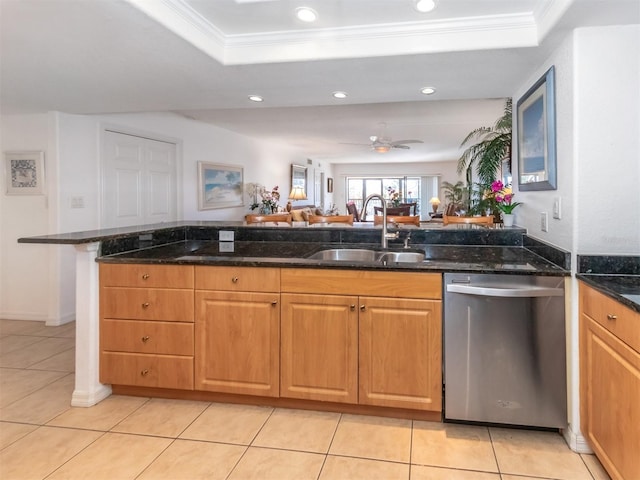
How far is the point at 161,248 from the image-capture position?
294 cm

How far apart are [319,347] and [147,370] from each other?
1.02 m

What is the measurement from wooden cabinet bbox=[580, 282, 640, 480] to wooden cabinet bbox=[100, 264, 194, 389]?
1954mm

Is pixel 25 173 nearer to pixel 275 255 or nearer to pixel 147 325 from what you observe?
pixel 147 325

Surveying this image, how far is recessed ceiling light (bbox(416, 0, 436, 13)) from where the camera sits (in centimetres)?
201

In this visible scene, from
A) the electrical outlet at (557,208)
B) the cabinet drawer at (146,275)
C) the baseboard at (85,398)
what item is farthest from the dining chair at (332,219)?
the baseboard at (85,398)

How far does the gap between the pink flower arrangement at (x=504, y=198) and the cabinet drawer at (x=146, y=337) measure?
2259mm

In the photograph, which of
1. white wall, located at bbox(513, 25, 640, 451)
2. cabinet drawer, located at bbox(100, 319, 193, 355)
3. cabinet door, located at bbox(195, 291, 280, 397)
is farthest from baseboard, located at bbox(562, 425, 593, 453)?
cabinet drawer, located at bbox(100, 319, 193, 355)

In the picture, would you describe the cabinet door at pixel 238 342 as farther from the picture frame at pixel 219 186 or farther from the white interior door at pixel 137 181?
the picture frame at pixel 219 186

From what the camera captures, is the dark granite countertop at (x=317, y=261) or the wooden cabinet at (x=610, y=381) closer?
the wooden cabinet at (x=610, y=381)

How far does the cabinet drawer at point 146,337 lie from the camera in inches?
96.0

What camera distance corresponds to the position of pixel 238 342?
2.38 m

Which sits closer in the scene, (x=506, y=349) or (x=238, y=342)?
(x=506, y=349)

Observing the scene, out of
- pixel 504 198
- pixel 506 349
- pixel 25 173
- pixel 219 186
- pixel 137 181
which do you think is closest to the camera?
pixel 506 349

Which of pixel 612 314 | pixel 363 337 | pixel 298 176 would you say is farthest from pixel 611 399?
pixel 298 176
